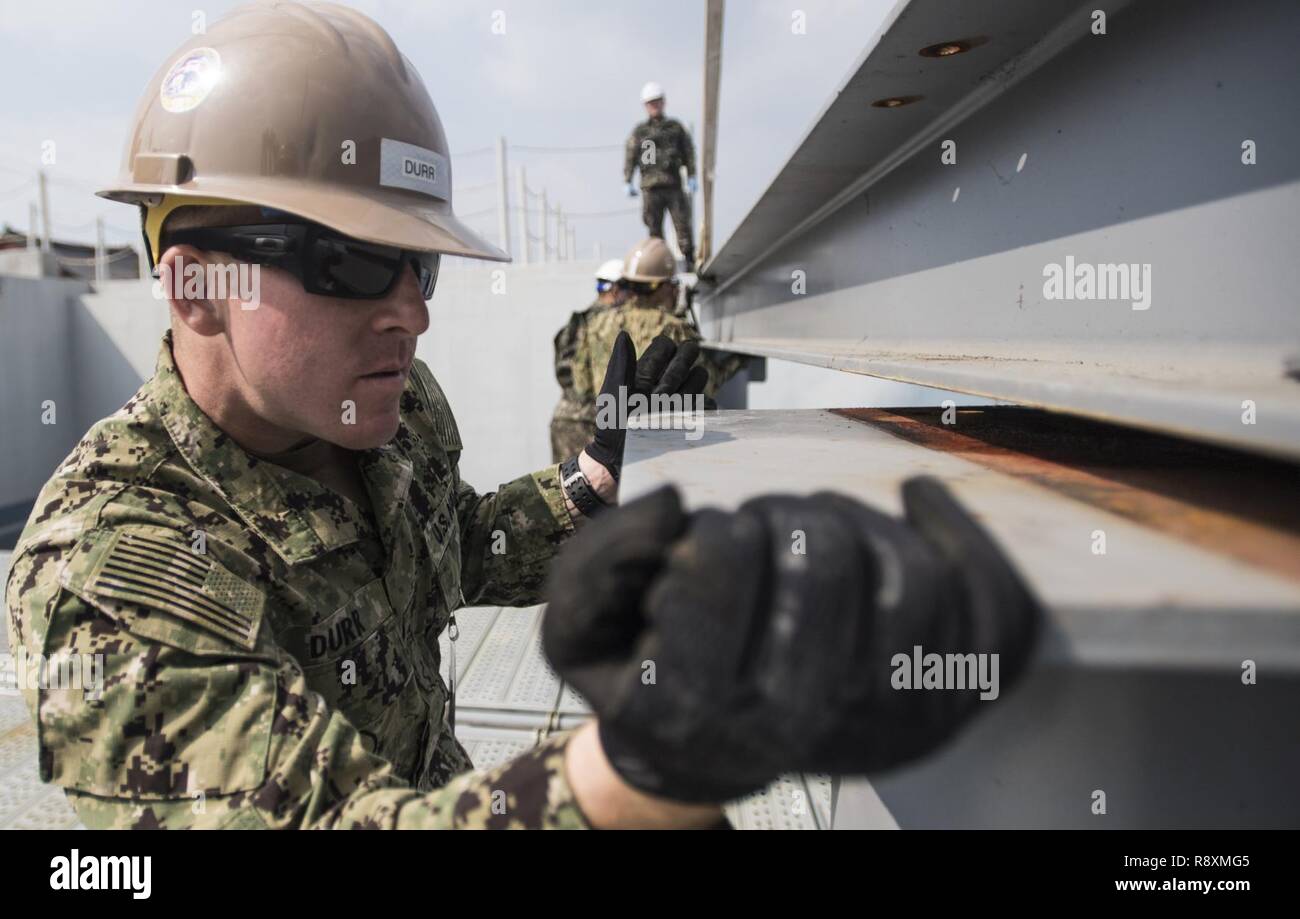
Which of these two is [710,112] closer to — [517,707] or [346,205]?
[346,205]

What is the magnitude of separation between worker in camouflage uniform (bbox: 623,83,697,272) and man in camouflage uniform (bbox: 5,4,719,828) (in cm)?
661

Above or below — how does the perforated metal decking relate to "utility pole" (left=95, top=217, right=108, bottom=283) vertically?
below

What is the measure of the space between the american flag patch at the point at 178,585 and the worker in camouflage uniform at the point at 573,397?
4.47 meters

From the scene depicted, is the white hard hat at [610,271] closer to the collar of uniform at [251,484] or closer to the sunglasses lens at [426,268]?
the sunglasses lens at [426,268]

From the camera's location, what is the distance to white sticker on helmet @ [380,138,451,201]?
4.65ft

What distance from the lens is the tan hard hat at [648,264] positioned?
209 inches

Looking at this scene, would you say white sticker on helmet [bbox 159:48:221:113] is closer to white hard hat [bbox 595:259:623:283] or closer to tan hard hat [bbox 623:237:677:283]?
tan hard hat [bbox 623:237:677:283]

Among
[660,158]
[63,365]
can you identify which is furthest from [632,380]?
[63,365]

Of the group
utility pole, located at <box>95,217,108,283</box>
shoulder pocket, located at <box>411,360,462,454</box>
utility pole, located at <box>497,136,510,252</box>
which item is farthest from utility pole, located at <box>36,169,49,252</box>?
shoulder pocket, located at <box>411,360,462,454</box>

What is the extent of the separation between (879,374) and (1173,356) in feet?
1.44

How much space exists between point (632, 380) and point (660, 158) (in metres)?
6.48

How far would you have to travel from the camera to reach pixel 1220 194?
0.86 metres

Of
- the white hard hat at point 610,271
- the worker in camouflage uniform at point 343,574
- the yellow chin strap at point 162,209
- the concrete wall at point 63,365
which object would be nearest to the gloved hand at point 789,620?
the worker in camouflage uniform at point 343,574
